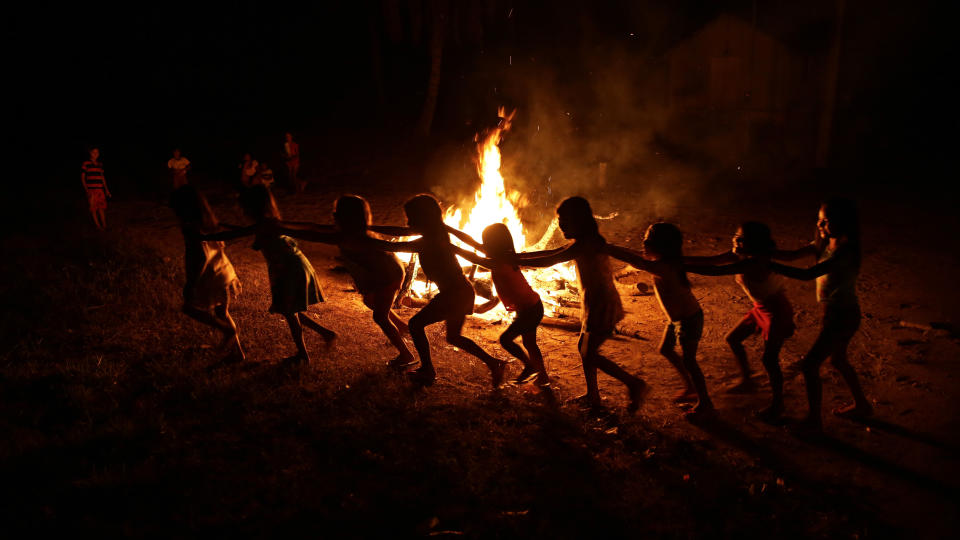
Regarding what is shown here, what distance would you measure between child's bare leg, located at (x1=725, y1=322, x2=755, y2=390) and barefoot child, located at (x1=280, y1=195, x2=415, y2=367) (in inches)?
125

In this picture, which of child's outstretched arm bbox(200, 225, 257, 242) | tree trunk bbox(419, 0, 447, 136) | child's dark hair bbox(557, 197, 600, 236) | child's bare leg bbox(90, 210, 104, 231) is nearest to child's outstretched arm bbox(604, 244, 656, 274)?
child's dark hair bbox(557, 197, 600, 236)

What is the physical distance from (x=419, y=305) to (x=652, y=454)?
4.89 meters

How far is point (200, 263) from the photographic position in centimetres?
638

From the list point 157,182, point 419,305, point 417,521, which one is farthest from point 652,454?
point 157,182

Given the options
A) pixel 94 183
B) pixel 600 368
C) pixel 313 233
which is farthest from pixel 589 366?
pixel 94 183

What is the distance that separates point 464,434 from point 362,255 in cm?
210

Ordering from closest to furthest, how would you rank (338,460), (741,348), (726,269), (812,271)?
(338,460)
(812,271)
(726,269)
(741,348)

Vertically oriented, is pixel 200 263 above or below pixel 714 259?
below

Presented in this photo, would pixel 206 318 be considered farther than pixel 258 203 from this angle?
Yes

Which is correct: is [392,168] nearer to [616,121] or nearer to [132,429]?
[616,121]

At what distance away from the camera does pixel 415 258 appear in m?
9.30

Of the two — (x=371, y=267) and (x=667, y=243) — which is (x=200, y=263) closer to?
(x=371, y=267)

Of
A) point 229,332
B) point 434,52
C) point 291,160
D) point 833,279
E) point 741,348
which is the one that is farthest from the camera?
point 434,52

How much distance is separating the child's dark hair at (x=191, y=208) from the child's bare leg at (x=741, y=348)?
205 inches
